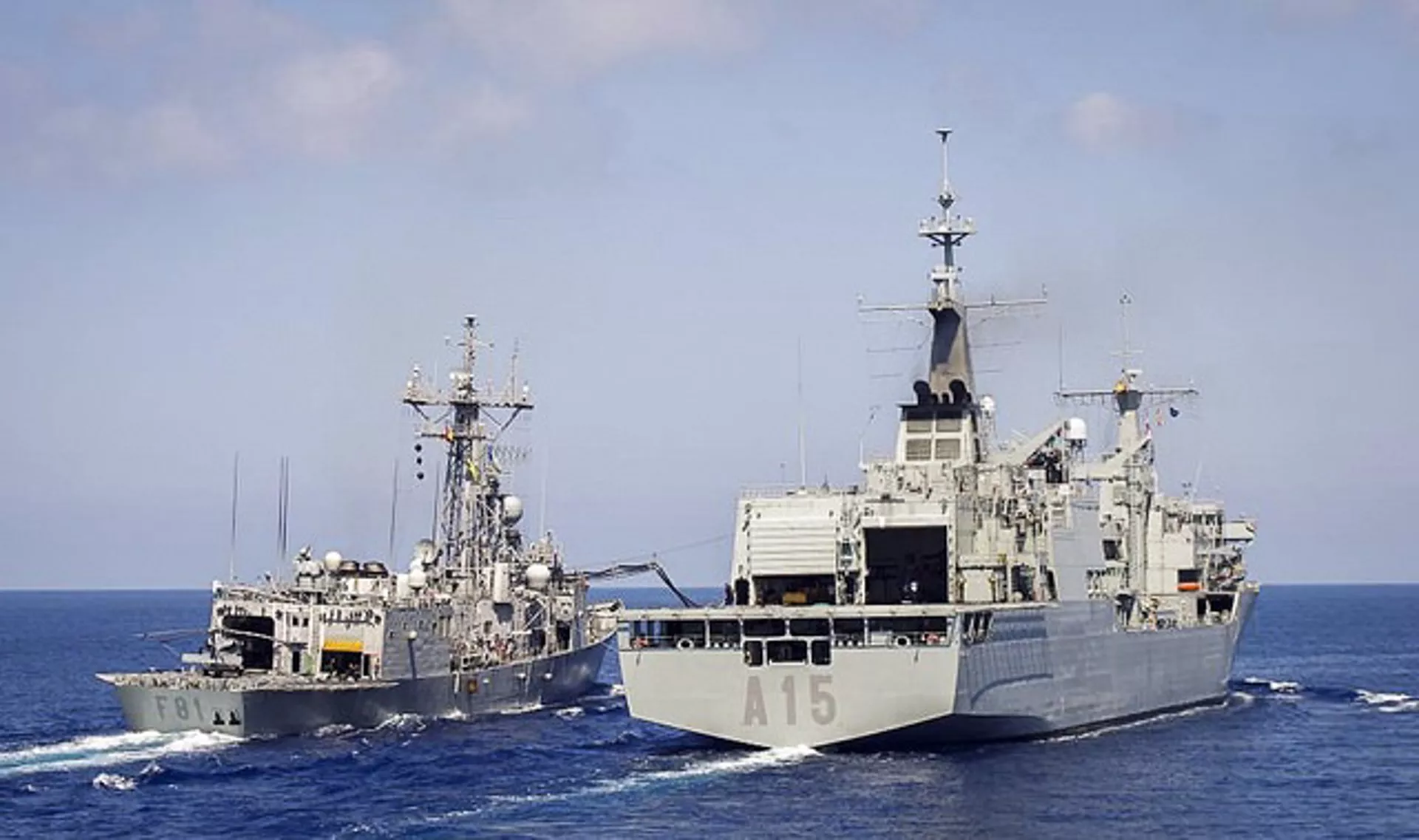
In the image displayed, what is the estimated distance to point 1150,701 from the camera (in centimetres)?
5838

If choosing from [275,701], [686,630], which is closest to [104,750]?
[275,701]

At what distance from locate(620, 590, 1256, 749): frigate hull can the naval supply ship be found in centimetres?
5

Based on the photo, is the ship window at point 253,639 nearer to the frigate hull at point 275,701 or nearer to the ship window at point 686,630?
the frigate hull at point 275,701

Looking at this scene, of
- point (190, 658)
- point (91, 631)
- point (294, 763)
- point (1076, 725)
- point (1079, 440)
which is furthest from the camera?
point (91, 631)

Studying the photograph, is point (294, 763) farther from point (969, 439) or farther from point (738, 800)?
point (969, 439)

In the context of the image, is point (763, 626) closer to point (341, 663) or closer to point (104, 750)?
point (341, 663)

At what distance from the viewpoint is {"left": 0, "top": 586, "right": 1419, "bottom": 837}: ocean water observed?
37.8 meters

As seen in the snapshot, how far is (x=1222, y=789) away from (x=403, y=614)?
1042 inches

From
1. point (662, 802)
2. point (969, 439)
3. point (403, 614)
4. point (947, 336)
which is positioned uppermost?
point (947, 336)

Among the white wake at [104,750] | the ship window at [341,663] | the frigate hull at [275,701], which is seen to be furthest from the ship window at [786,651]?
the ship window at [341,663]

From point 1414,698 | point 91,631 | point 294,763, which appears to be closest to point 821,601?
point 294,763

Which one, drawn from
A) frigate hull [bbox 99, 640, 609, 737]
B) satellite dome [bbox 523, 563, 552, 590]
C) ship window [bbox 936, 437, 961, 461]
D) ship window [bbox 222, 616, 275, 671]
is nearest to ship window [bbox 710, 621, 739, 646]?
ship window [bbox 936, 437, 961, 461]

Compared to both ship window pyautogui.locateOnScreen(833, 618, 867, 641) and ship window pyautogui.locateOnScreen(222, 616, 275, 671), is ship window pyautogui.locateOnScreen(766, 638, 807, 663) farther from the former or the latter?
ship window pyautogui.locateOnScreen(222, 616, 275, 671)

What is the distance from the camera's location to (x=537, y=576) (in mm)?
68688
